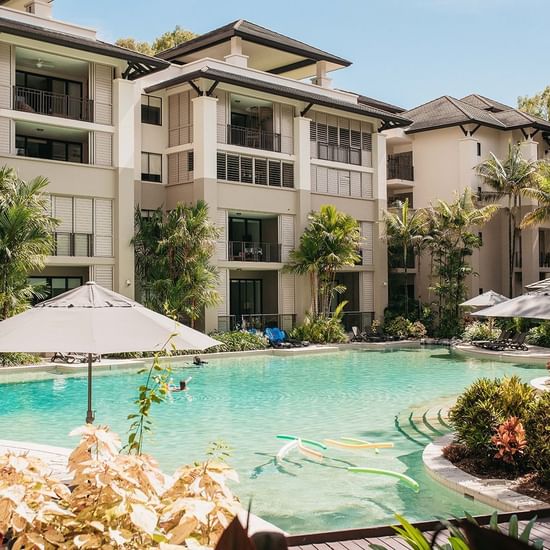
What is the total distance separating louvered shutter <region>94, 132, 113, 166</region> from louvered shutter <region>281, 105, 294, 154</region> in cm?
872

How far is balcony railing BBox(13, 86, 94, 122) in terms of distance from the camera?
28.6m

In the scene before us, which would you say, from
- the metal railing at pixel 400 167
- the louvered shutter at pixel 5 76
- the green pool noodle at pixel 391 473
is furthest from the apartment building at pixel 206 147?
the green pool noodle at pixel 391 473

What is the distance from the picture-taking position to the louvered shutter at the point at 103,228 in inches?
1141

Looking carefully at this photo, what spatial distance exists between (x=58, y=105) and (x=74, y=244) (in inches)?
222

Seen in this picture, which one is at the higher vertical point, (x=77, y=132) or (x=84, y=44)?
(x=84, y=44)

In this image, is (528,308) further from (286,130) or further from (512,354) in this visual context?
(286,130)

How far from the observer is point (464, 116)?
40688 millimetres

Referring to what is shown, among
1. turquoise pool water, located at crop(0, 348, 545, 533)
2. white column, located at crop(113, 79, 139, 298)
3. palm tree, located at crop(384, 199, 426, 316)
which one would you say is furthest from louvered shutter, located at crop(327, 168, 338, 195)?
turquoise pool water, located at crop(0, 348, 545, 533)

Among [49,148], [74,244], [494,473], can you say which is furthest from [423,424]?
[49,148]

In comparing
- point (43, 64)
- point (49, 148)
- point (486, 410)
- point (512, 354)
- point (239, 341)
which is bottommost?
point (512, 354)

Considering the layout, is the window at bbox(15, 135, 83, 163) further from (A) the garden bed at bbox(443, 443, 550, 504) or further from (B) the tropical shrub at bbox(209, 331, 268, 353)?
(A) the garden bed at bbox(443, 443, 550, 504)

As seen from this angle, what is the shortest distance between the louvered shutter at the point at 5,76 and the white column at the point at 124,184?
13.5 ft

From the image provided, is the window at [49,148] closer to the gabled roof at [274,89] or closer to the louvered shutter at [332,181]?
the gabled roof at [274,89]

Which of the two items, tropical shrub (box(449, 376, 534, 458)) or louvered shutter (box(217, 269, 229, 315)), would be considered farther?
louvered shutter (box(217, 269, 229, 315))
